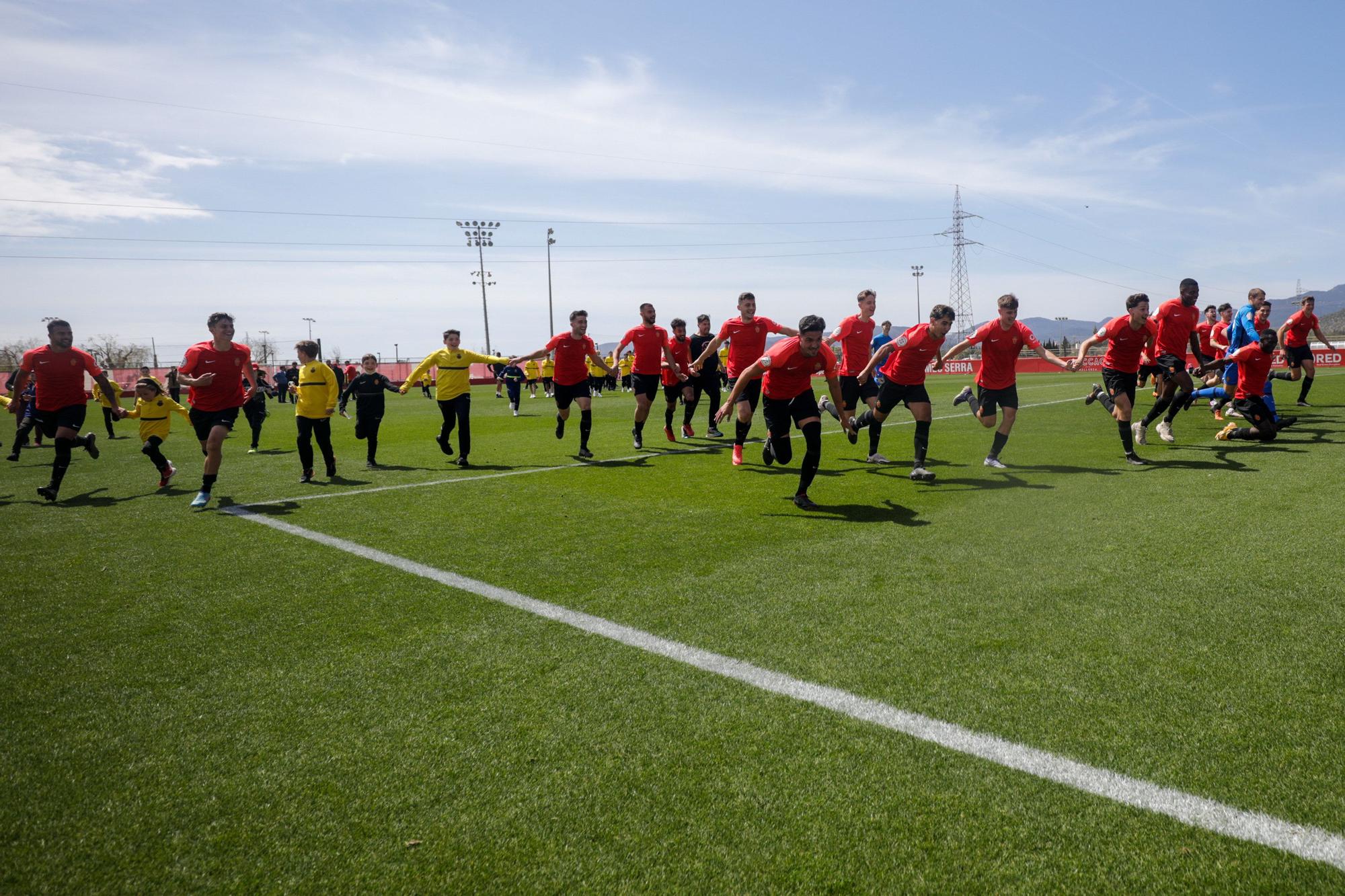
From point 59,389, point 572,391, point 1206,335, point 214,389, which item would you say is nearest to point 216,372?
point 214,389

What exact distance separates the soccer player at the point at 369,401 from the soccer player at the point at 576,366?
8.67 ft

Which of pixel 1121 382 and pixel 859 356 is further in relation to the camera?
pixel 859 356

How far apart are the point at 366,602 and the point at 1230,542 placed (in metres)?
5.92

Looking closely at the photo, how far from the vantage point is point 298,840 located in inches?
95.5

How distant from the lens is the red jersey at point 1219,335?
14.7 metres

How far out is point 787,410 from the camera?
25.6ft

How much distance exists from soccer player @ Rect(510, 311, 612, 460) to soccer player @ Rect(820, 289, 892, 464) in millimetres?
3399

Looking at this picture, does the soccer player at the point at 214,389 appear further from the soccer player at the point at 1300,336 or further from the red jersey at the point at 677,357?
the soccer player at the point at 1300,336

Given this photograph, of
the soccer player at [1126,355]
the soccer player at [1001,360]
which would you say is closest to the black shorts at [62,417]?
the soccer player at [1001,360]

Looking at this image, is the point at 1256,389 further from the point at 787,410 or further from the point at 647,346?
the point at 647,346

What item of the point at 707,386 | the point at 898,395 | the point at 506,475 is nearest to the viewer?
the point at 898,395

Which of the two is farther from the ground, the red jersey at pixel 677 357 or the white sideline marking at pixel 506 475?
the red jersey at pixel 677 357

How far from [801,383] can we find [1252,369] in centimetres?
757

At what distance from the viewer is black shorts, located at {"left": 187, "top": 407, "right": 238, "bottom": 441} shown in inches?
336
